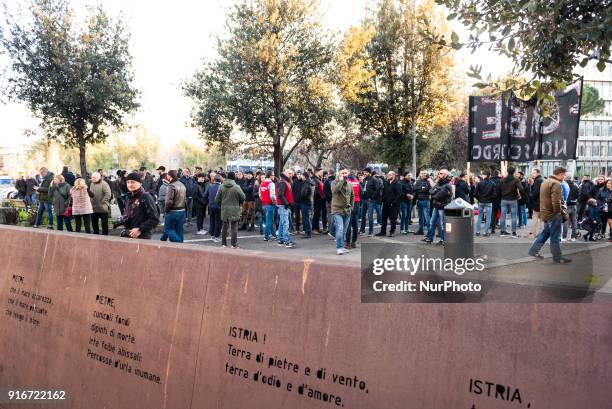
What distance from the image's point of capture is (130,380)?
343 centimetres

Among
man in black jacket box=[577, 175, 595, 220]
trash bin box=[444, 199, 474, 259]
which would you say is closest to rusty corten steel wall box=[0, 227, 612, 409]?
trash bin box=[444, 199, 474, 259]

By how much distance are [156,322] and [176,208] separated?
607 centimetres

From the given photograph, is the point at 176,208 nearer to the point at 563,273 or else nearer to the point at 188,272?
the point at 188,272

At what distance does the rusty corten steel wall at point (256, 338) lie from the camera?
1975 mm

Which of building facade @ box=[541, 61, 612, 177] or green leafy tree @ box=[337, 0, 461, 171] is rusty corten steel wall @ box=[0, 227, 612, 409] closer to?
green leafy tree @ box=[337, 0, 461, 171]

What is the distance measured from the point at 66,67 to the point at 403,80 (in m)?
17.3

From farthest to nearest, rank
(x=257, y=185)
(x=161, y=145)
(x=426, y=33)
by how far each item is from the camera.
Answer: (x=161, y=145)
(x=257, y=185)
(x=426, y=33)

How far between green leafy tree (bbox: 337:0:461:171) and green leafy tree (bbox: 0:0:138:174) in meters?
12.5

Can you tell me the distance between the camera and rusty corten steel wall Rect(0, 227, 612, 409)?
1.97 meters

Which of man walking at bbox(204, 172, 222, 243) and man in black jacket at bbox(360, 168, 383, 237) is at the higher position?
man in black jacket at bbox(360, 168, 383, 237)

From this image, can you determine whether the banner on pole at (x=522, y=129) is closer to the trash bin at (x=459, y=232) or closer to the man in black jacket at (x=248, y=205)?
the man in black jacket at (x=248, y=205)

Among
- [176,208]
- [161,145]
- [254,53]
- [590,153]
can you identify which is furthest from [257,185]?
[590,153]

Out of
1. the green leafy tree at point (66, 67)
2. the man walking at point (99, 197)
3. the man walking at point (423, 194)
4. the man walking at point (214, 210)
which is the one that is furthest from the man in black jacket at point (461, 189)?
the green leafy tree at point (66, 67)

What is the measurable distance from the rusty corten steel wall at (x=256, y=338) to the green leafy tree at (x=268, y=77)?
703 inches
